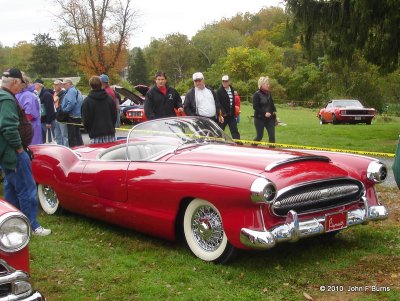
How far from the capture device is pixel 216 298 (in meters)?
3.81

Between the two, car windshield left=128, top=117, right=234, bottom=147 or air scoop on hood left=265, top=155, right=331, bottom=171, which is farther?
car windshield left=128, top=117, right=234, bottom=147

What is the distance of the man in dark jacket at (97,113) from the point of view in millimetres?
7879

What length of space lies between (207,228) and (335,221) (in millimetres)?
1137

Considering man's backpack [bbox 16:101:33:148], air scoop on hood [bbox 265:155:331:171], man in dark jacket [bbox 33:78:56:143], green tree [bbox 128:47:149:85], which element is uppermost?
green tree [bbox 128:47:149:85]

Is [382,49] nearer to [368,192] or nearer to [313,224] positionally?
[368,192]

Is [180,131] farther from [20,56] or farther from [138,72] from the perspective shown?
[20,56]

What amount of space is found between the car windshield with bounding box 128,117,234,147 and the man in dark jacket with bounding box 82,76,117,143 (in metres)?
2.31

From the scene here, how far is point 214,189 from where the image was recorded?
4.23 m

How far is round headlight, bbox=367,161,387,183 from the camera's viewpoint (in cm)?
494

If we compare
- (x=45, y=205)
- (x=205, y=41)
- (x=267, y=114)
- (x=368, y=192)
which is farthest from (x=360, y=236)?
(x=205, y=41)

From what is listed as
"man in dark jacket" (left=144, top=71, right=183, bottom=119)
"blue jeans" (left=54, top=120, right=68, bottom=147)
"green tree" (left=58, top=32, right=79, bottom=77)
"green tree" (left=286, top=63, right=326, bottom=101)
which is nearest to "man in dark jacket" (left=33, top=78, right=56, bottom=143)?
"blue jeans" (left=54, top=120, right=68, bottom=147)

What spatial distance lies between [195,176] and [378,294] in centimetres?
179

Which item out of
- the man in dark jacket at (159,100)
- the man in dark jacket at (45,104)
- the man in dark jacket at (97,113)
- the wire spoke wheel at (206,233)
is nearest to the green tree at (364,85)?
the man in dark jacket at (45,104)

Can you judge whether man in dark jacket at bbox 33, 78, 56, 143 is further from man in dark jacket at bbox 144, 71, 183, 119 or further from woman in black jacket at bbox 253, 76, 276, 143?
woman in black jacket at bbox 253, 76, 276, 143
